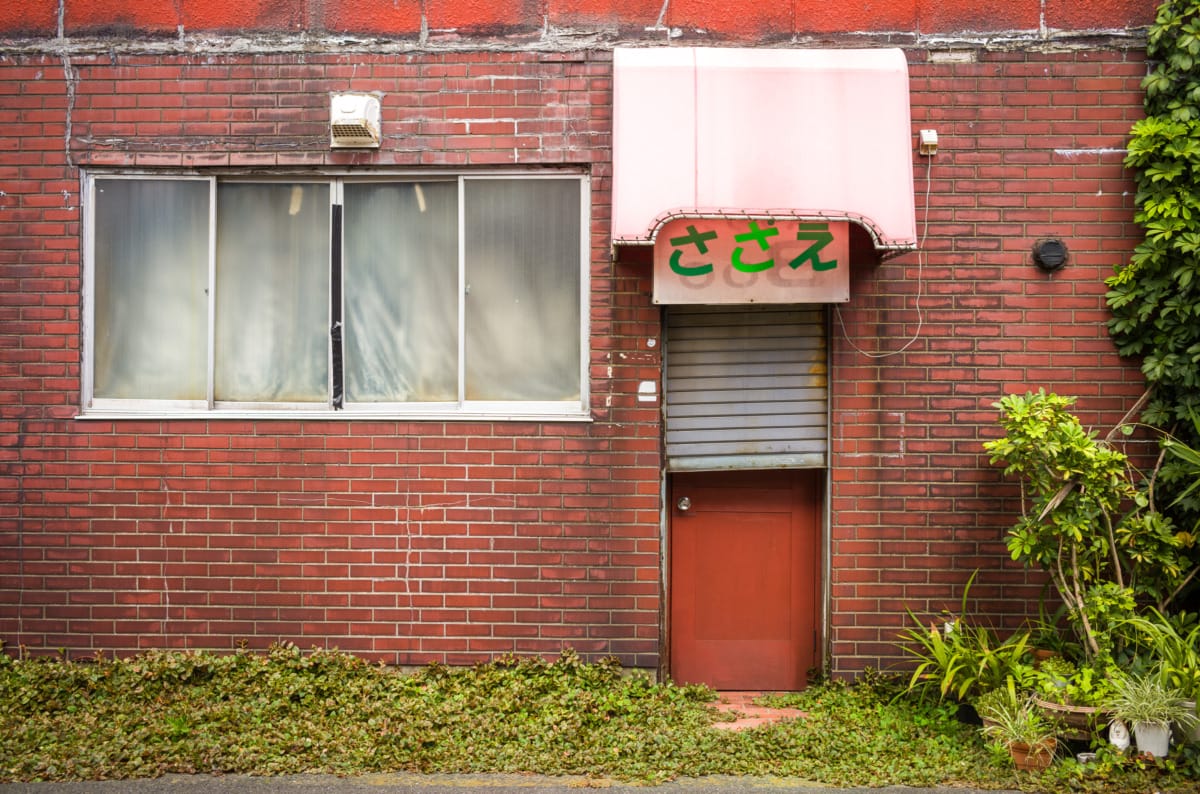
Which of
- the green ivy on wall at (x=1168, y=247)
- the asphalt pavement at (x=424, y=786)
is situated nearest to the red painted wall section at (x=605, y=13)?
the green ivy on wall at (x=1168, y=247)

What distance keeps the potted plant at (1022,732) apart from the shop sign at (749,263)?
243 centimetres

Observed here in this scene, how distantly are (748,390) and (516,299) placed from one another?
160 cm

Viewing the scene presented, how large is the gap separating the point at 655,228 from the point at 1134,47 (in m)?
3.28

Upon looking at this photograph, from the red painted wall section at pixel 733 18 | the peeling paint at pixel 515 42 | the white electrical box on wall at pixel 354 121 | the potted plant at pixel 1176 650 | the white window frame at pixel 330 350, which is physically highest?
the red painted wall section at pixel 733 18

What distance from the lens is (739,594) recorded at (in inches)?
239

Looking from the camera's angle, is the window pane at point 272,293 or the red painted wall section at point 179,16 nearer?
the red painted wall section at point 179,16

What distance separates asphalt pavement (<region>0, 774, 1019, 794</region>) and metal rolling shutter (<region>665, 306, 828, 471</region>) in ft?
6.46

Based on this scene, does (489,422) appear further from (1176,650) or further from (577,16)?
(1176,650)

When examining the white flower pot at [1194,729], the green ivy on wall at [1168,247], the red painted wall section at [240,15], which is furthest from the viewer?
the red painted wall section at [240,15]

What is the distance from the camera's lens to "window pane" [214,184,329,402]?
6016mm

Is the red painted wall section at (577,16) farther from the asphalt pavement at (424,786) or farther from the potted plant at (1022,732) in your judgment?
the asphalt pavement at (424,786)

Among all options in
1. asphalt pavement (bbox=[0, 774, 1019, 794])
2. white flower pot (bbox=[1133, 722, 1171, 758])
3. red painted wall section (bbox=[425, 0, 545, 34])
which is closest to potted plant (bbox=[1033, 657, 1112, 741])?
white flower pot (bbox=[1133, 722, 1171, 758])

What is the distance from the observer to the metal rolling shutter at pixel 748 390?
591 centimetres

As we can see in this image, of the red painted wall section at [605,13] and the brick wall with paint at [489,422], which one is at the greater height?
the red painted wall section at [605,13]
